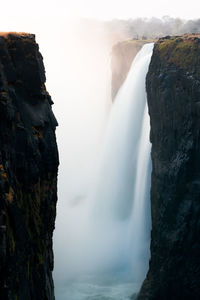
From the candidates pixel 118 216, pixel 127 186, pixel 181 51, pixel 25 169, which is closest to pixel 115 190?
pixel 127 186


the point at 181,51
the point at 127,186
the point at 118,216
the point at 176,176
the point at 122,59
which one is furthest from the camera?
the point at 122,59

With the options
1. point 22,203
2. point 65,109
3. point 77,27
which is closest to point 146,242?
point 22,203

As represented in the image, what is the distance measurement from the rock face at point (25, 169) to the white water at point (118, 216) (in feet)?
61.6

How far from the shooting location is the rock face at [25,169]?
17797 mm

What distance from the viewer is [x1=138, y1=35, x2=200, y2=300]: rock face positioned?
34656mm

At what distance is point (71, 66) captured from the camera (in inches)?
4985

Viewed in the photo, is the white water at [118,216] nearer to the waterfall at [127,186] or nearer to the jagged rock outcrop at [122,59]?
the waterfall at [127,186]

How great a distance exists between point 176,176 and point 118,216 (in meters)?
19.6

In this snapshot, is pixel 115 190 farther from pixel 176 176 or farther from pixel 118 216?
pixel 176 176

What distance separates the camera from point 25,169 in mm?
21562

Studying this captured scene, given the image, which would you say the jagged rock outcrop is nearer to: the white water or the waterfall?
the waterfall

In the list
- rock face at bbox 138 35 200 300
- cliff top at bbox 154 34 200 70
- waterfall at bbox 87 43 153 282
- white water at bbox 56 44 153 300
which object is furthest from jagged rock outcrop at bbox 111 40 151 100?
rock face at bbox 138 35 200 300

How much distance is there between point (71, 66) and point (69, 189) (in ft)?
208

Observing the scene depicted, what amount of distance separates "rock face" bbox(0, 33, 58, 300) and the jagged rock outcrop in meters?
46.8
